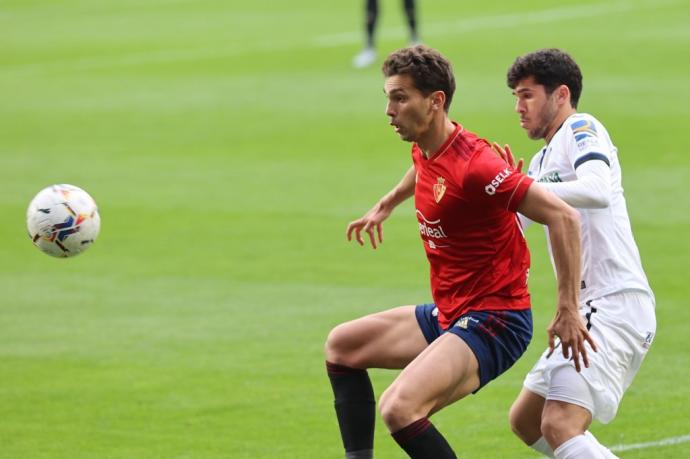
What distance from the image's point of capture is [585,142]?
664 centimetres

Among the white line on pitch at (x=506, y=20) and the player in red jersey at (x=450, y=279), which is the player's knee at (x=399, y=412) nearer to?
the player in red jersey at (x=450, y=279)

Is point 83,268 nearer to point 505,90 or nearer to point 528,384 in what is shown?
point 528,384

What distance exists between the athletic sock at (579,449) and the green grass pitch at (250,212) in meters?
1.95

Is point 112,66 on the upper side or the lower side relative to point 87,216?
lower

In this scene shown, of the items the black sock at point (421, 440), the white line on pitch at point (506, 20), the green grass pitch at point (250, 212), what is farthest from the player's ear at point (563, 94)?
the white line on pitch at point (506, 20)

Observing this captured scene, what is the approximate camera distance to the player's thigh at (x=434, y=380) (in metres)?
6.39

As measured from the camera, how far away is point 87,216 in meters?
8.58

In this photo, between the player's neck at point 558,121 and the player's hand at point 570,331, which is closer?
the player's hand at point 570,331

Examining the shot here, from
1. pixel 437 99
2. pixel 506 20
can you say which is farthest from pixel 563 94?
pixel 506 20

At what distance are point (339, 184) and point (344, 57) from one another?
9367 millimetres

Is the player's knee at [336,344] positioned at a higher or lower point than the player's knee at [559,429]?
higher

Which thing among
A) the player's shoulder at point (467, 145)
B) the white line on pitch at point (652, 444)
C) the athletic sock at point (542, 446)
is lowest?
the white line on pitch at point (652, 444)

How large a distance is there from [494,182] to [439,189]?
0.37 m

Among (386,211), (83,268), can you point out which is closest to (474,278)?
(386,211)
